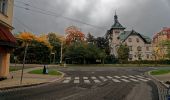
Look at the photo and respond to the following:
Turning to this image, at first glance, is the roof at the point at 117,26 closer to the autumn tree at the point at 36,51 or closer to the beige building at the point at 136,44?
the beige building at the point at 136,44

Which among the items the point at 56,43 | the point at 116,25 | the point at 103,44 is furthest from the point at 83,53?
the point at 116,25

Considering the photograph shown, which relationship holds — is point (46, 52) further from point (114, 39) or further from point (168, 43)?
point (168, 43)

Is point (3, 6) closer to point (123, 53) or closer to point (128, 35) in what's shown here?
point (123, 53)

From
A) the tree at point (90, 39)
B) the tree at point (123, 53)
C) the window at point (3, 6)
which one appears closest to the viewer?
the window at point (3, 6)

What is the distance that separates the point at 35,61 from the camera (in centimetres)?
8056

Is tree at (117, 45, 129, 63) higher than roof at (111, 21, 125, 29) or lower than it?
lower

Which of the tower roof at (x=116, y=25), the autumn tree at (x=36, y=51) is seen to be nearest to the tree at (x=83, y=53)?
the autumn tree at (x=36, y=51)

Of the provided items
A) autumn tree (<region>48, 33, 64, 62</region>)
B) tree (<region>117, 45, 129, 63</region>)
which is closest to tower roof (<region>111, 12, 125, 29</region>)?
tree (<region>117, 45, 129, 63</region>)

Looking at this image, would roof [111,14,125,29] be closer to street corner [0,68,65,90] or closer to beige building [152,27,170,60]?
beige building [152,27,170,60]

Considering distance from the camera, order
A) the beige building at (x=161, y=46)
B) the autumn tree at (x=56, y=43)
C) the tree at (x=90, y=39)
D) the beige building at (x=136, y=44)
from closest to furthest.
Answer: the beige building at (x=161, y=46)
the autumn tree at (x=56, y=43)
the beige building at (x=136, y=44)
the tree at (x=90, y=39)

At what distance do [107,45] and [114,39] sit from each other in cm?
471

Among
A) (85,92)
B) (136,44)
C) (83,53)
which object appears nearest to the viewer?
(85,92)

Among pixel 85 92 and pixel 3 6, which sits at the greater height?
pixel 3 6

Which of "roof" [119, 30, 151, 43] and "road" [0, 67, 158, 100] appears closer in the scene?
"road" [0, 67, 158, 100]
